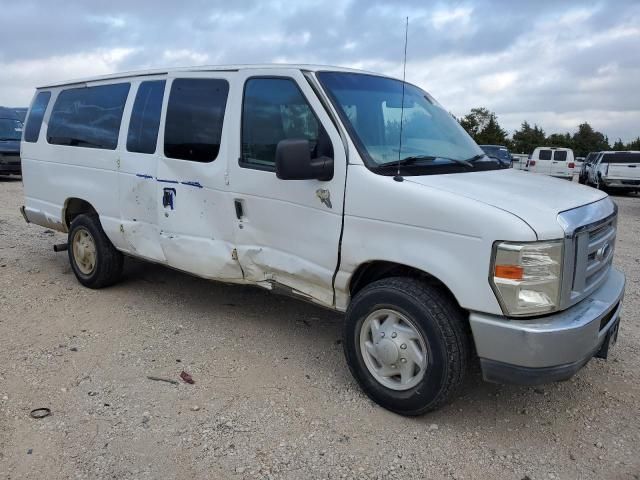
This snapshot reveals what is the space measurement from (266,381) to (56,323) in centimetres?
220

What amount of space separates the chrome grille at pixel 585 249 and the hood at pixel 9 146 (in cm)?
1760

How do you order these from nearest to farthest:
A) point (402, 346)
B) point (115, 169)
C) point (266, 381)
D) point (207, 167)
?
point (402, 346), point (266, 381), point (207, 167), point (115, 169)

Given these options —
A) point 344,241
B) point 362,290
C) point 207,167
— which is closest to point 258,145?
point 207,167

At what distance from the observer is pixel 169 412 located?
3.54 metres

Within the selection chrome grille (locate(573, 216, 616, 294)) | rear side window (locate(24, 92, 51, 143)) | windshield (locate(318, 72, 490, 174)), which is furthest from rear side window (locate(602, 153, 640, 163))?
rear side window (locate(24, 92, 51, 143))

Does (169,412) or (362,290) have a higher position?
(362,290)

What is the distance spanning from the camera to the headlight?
290cm

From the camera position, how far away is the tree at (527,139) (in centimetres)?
6192

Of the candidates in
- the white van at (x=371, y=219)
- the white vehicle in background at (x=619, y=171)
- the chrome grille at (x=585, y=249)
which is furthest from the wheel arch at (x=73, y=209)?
the white vehicle in background at (x=619, y=171)

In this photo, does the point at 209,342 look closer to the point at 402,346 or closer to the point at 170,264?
the point at 170,264

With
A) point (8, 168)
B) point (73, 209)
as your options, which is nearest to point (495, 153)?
point (73, 209)

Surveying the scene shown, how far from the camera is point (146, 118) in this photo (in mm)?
4957

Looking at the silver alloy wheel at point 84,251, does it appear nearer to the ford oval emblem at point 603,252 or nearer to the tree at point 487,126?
the ford oval emblem at point 603,252

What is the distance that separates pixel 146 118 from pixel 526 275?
3513 mm
